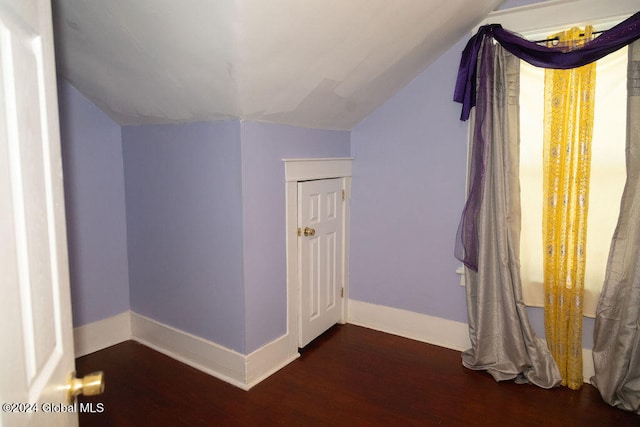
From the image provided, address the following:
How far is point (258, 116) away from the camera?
7.87ft

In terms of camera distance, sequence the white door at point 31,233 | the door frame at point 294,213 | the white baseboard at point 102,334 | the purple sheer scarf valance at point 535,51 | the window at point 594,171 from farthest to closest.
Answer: the white baseboard at point 102,334
the door frame at point 294,213
the window at point 594,171
the purple sheer scarf valance at point 535,51
the white door at point 31,233

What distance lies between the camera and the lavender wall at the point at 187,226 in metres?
2.48

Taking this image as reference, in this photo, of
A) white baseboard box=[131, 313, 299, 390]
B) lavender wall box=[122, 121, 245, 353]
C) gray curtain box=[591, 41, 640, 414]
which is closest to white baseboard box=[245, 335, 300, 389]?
white baseboard box=[131, 313, 299, 390]

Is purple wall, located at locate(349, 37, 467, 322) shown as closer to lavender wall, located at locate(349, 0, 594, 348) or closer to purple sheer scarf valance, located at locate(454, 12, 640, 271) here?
lavender wall, located at locate(349, 0, 594, 348)

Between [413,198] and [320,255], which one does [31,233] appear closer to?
[320,255]

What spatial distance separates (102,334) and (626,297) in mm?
3265

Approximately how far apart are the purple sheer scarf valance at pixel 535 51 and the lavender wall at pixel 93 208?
7.76 feet

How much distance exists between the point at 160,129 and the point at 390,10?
5.23 ft

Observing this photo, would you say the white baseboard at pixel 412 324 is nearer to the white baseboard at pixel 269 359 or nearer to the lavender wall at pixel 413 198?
the lavender wall at pixel 413 198

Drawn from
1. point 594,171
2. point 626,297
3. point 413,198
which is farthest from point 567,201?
point 413,198

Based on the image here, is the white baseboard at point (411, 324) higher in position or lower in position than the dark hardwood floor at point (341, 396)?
higher

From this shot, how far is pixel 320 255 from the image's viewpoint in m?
3.10

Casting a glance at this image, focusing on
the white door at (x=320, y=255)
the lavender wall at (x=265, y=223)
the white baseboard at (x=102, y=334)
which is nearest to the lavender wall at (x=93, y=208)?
the white baseboard at (x=102, y=334)

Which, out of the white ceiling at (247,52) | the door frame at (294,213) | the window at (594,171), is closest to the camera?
the white ceiling at (247,52)
